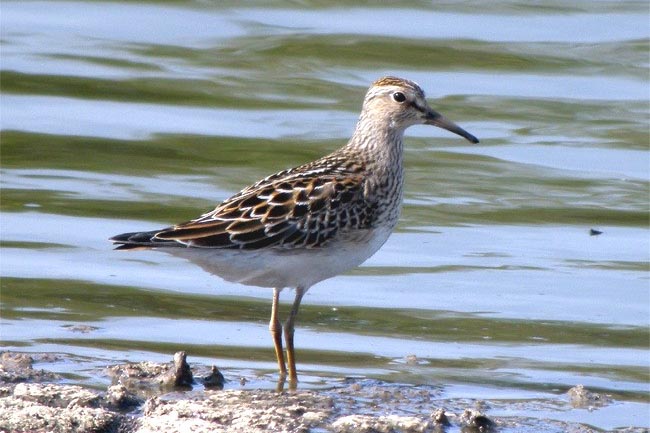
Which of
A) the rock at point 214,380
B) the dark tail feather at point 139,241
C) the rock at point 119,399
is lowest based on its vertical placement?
the rock at point 214,380

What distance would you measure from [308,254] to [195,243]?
711 mm

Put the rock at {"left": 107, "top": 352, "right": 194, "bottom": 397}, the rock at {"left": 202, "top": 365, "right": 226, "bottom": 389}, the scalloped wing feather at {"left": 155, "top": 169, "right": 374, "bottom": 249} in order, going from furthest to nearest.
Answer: the scalloped wing feather at {"left": 155, "top": 169, "right": 374, "bottom": 249} < the rock at {"left": 202, "top": 365, "right": 226, "bottom": 389} < the rock at {"left": 107, "top": 352, "right": 194, "bottom": 397}

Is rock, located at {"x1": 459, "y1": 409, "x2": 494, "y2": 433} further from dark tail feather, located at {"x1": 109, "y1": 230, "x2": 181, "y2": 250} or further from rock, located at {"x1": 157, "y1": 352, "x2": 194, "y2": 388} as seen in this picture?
dark tail feather, located at {"x1": 109, "y1": 230, "x2": 181, "y2": 250}

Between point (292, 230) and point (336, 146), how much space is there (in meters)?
5.89

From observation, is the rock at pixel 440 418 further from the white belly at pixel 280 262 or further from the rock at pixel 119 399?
the white belly at pixel 280 262

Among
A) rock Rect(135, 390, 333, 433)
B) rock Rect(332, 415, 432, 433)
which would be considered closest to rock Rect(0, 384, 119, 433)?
rock Rect(135, 390, 333, 433)

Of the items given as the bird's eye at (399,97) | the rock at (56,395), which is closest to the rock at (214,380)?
the rock at (56,395)

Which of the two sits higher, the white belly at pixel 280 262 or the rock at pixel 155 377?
the white belly at pixel 280 262

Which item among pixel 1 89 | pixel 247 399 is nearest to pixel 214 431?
pixel 247 399

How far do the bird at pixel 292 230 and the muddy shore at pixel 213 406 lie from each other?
67cm

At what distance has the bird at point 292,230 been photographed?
8492mm

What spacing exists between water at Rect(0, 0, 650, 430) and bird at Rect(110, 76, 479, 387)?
0.61m

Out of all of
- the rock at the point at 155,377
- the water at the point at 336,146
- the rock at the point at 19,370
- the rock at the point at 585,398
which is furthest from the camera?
the water at the point at 336,146

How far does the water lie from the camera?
9.45 metres
